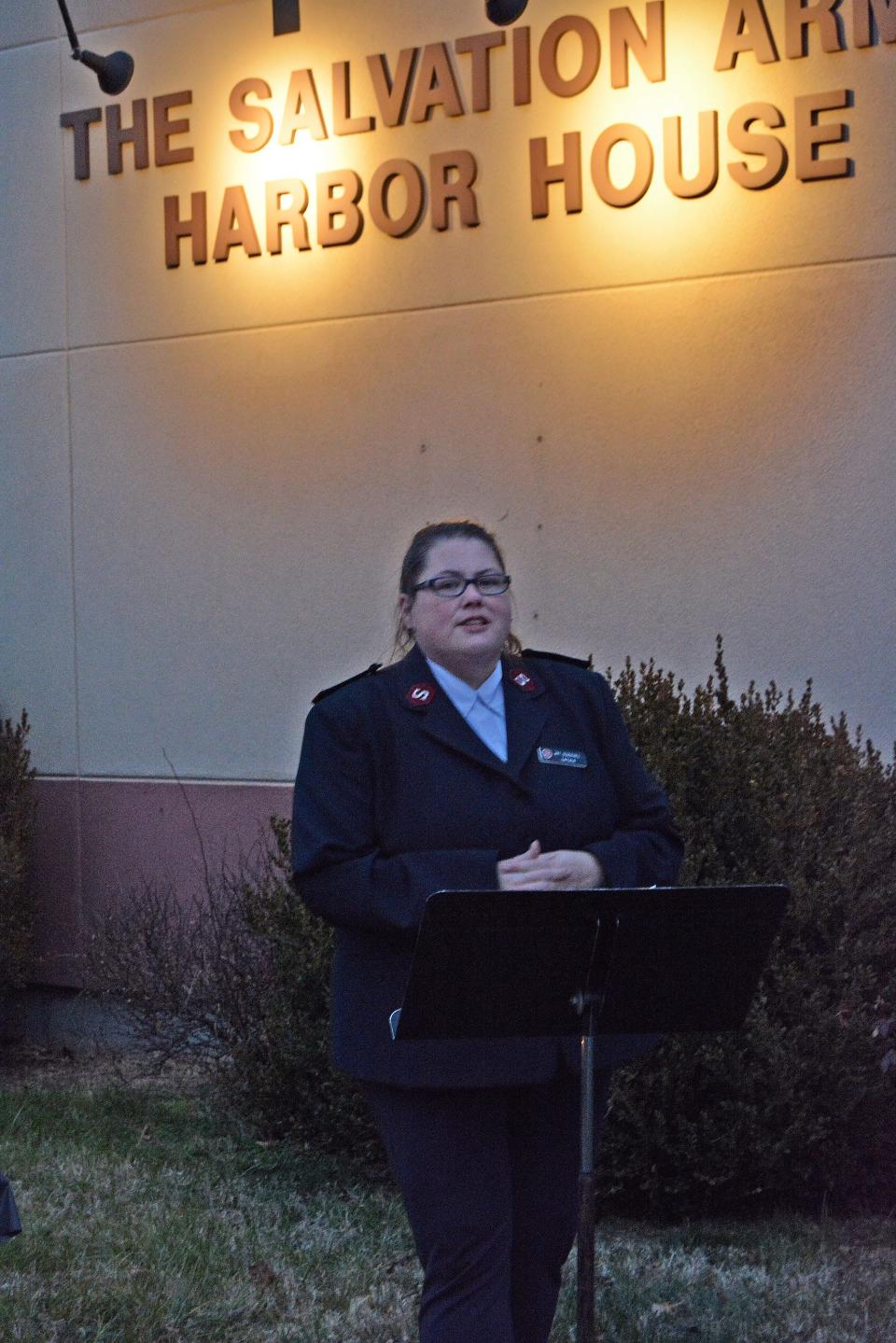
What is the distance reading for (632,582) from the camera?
24.2 feet

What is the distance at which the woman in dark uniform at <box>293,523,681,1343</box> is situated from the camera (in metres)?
3.23

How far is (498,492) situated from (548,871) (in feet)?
15.0

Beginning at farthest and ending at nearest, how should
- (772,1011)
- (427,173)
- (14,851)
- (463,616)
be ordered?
(14,851), (427,173), (772,1011), (463,616)

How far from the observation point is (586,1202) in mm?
3082

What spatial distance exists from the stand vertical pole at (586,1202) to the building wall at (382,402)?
4.04 metres

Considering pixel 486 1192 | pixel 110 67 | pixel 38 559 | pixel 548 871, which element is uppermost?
pixel 110 67

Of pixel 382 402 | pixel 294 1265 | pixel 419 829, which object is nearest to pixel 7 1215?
pixel 419 829

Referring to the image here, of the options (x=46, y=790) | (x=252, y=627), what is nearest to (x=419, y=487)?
(x=252, y=627)

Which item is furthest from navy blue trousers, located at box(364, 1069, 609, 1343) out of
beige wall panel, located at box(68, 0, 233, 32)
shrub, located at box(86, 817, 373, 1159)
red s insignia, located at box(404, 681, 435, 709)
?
beige wall panel, located at box(68, 0, 233, 32)

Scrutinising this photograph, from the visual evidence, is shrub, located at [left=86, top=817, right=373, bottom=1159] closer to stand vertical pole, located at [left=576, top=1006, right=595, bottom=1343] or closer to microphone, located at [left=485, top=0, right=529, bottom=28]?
stand vertical pole, located at [left=576, top=1006, right=595, bottom=1343]

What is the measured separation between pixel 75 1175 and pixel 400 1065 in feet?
10.9

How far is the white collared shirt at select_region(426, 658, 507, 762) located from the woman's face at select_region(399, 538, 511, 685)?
0.02m

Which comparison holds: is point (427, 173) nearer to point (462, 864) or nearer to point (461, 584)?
point (461, 584)

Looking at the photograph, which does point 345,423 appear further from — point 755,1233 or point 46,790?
point 755,1233
